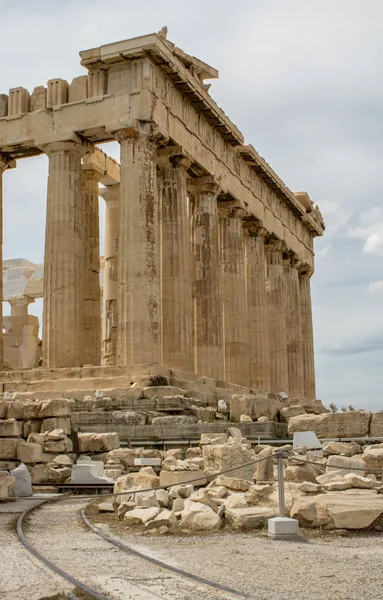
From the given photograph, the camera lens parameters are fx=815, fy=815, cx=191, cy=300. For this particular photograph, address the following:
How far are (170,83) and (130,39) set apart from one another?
7.75 ft

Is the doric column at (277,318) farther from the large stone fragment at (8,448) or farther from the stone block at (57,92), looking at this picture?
the large stone fragment at (8,448)

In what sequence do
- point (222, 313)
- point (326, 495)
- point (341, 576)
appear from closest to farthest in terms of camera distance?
point (341, 576)
point (326, 495)
point (222, 313)

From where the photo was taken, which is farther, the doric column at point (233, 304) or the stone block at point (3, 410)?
the doric column at point (233, 304)

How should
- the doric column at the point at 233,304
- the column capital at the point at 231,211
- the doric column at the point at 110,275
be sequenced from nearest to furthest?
the doric column at the point at 110,275 → the doric column at the point at 233,304 → the column capital at the point at 231,211

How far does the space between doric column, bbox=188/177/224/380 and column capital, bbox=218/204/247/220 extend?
280 centimetres

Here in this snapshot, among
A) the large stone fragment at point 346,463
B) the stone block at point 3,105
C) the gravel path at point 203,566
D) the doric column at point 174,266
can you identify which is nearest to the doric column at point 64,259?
the stone block at point 3,105

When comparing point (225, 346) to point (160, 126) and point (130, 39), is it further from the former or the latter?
point (130, 39)

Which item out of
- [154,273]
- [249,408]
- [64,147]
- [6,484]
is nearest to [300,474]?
[6,484]

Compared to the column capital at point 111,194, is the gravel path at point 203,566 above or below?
below

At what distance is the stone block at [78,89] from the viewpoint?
86.9 feet

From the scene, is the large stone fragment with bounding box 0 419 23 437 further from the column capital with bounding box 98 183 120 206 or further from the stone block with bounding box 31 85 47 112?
the column capital with bounding box 98 183 120 206

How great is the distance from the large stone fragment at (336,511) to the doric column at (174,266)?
17.4 m

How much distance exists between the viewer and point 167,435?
19.1 meters

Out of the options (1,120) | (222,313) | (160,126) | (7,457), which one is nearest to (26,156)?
(1,120)
